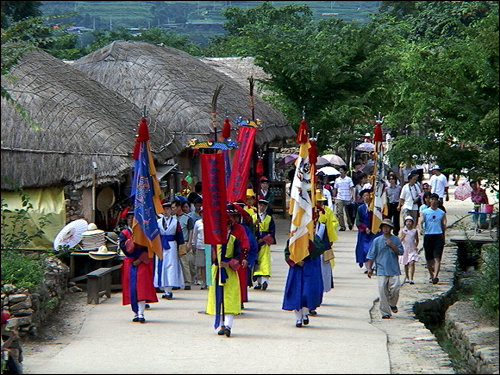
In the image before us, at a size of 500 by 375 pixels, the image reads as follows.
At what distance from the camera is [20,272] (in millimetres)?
13414

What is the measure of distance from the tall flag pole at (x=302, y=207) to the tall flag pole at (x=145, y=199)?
217cm

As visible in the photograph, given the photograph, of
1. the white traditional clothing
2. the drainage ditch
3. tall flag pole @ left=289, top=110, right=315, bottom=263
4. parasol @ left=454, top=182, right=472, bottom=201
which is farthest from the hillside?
tall flag pole @ left=289, top=110, right=315, bottom=263

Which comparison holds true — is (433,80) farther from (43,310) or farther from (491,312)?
(43,310)

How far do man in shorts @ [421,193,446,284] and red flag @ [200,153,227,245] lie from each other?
6.43m

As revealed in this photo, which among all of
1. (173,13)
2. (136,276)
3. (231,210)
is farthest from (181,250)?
(173,13)

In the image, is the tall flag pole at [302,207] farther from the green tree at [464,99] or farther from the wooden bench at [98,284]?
the wooden bench at [98,284]

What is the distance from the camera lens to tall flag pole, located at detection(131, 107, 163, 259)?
554 inches

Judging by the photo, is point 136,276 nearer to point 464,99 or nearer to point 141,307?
point 141,307

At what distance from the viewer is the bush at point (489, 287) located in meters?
11.9

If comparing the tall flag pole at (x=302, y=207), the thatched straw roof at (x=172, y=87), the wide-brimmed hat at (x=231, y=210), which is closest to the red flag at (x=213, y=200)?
the wide-brimmed hat at (x=231, y=210)

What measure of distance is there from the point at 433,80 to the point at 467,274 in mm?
6826

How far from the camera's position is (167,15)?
89.6 m

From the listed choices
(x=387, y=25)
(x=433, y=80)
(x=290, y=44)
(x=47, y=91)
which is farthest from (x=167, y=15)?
(x=433, y=80)

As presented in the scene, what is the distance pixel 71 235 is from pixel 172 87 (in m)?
9.86
